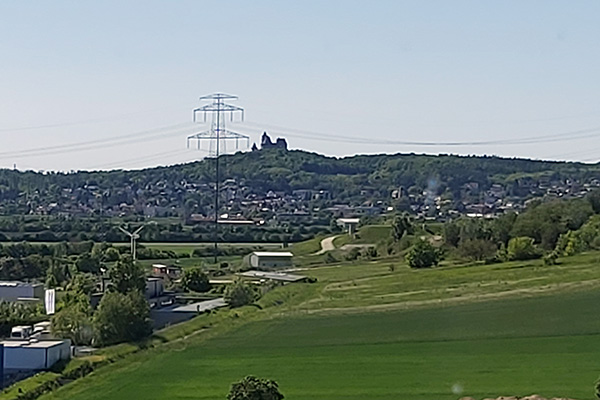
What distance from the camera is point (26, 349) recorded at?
861 inches

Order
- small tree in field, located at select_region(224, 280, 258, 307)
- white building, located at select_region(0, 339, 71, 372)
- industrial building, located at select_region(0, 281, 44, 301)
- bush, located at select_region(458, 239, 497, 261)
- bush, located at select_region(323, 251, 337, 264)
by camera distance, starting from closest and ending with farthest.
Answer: white building, located at select_region(0, 339, 71, 372) < small tree in field, located at select_region(224, 280, 258, 307) < industrial building, located at select_region(0, 281, 44, 301) < bush, located at select_region(458, 239, 497, 261) < bush, located at select_region(323, 251, 337, 264)

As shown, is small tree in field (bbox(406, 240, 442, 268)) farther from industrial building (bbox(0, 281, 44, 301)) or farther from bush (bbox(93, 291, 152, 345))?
bush (bbox(93, 291, 152, 345))

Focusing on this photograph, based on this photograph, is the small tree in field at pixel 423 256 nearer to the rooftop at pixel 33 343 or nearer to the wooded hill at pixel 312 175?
the rooftop at pixel 33 343

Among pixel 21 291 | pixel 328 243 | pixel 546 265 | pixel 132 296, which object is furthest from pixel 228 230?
pixel 132 296

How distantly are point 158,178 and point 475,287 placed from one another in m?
80.5

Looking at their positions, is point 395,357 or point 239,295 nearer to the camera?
point 395,357

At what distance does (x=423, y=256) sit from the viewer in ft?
127

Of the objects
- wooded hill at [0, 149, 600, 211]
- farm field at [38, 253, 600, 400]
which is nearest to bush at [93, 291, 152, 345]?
farm field at [38, 253, 600, 400]

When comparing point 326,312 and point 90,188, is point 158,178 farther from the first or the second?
point 326,312

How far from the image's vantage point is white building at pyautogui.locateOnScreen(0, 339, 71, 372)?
71.0 feet

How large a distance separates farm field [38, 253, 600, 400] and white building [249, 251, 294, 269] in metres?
13.3

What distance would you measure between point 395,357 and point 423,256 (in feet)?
61.6

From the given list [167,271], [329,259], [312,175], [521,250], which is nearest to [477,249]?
[521,250]

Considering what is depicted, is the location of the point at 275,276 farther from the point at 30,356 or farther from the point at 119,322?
the point at 30,356
